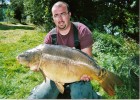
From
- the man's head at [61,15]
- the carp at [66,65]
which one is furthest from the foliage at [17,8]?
the carp at [66,65]

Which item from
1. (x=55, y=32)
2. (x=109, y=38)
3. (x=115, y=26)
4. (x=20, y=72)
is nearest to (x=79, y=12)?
(x=115, y=26)

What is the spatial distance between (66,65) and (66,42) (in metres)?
0.88

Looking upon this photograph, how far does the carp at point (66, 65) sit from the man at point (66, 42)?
18.9 inches

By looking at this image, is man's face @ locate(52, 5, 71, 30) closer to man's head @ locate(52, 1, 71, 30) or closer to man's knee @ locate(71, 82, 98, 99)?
man's head @ locate(52, 1, 71, 30)

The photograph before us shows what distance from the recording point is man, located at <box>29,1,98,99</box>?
4926mm

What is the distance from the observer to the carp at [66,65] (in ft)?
14.3

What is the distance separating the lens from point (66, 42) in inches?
203

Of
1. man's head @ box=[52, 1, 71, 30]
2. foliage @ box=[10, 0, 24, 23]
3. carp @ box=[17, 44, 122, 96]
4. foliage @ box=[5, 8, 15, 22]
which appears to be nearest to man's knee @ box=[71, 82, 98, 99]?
carp @ box=[17, 44, 122, 96]

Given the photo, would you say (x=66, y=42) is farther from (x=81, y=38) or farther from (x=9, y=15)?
(x=9, y=15)

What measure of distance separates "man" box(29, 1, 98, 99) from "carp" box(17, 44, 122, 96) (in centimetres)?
48

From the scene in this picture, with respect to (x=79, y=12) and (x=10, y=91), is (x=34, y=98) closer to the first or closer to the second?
(x=10, y=91)

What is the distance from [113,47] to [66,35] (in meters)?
5.28

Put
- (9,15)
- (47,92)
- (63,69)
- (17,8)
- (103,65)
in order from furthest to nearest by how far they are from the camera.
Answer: (9,15)
(17,8)
(103,65)
(47,92)
(63,69)

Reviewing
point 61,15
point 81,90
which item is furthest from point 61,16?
point 81,90
